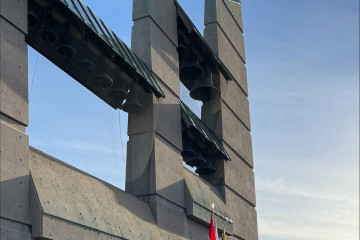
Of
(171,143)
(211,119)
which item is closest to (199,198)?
(171,143)

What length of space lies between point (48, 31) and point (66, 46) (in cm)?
48

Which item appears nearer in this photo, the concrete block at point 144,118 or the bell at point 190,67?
the concrete block at point 144,118

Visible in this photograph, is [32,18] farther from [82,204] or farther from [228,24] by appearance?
[228,24]

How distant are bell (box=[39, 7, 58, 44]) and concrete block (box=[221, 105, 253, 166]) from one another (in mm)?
6912

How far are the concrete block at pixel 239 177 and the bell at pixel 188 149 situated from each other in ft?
4.64

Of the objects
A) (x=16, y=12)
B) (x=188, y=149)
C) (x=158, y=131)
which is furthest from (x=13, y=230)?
(x=188, y=149)

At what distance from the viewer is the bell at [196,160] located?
14.9 metres

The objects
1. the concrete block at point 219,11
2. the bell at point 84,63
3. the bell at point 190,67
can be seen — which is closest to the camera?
the bell at point 84,63

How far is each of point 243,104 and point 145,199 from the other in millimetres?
7853

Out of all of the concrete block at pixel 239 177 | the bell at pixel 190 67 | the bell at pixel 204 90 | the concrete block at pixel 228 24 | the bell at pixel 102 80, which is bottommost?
the concrete block at pixel 239 177

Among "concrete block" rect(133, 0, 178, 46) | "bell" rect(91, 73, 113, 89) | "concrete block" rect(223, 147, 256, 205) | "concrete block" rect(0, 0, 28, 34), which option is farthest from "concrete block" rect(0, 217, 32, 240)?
"concrete block" rect(223, 147, 256, 205)

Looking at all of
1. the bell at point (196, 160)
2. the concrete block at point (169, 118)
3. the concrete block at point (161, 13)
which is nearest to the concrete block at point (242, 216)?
the bell at point (196, 160)

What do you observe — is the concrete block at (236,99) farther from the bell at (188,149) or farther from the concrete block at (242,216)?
the concrete block at (242,216)

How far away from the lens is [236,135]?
56.6 feet
